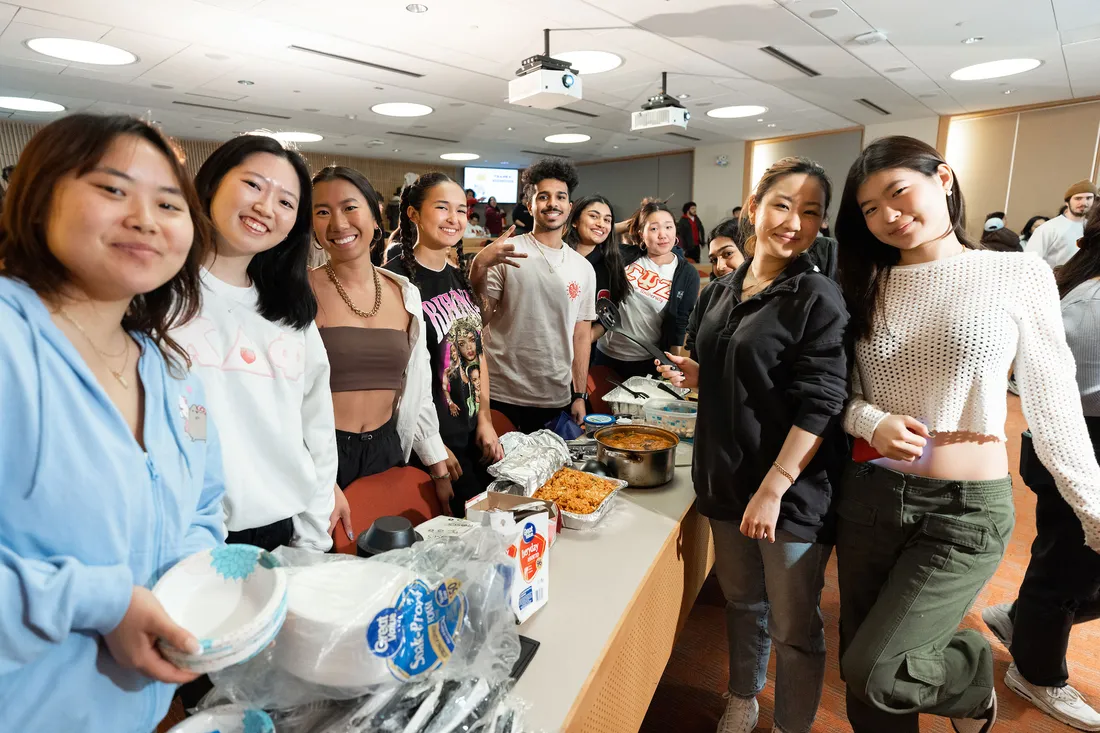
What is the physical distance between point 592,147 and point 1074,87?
739 cm

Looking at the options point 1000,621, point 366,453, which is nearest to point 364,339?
point 366,453

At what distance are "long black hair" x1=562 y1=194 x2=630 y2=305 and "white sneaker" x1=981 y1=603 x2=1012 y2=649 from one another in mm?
2079

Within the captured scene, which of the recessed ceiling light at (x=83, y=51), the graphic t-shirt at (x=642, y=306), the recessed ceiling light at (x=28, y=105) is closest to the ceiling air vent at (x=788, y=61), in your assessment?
the graphic t-shirt at (x=642, y=306)

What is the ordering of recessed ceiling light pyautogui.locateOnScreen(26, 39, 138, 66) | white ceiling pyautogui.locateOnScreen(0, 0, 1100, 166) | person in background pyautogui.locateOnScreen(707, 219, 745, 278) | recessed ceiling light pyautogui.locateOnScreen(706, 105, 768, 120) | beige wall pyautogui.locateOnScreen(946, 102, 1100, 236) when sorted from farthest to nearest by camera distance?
beige wall pyautogui.locateOnScreen(946, 102, 1100, 236) → recessed ceiling light pyautogui.locateOnScreen(706, 105, 768, 120) → recessed ceiling light pyautogui.locateOnScreen(26, 39, 138, 66) → white ceiling pyautogui.locateOnScreen(0, 0, 1100, 166) → person in background pyautogui.locateOnScreen(707, 219, 745, 278)

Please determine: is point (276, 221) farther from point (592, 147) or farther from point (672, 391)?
point (592, 147)

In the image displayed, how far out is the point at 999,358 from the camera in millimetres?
1212

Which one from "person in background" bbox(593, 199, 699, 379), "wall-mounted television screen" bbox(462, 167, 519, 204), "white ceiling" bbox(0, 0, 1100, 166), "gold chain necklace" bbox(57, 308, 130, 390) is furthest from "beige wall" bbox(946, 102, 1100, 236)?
"gold chain necklace" bbox(57, 308, 130, 390)

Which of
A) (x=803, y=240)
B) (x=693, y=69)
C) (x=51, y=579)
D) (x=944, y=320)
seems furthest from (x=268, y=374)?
(x=693, y=69)

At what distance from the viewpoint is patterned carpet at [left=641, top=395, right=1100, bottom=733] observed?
1.88m

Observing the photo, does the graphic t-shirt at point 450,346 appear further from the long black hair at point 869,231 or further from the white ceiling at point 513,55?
the white ceiling at point 513,55

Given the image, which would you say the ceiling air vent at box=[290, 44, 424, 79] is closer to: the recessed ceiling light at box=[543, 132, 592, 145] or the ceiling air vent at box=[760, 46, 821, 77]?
the ceiling air vent at box=[760, 46, 821, 77]

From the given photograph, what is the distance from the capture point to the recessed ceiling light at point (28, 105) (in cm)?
727

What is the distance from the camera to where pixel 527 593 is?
1146 millimetres

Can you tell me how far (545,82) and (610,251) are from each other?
2349mm
